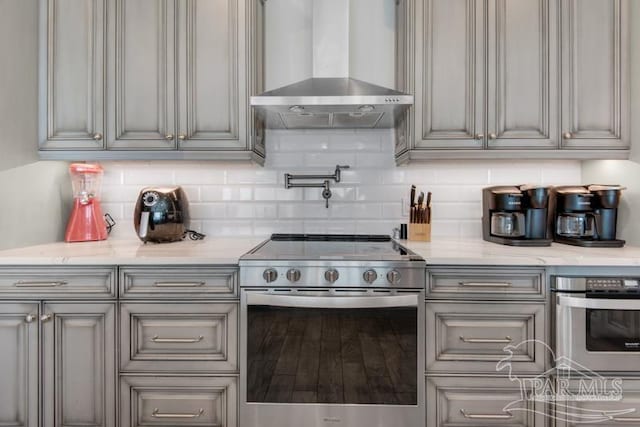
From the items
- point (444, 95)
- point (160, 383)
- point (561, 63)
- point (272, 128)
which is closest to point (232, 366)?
point (160, 383)

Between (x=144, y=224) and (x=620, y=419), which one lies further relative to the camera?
(x=144, y=224)

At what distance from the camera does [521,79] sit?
6.00 ft

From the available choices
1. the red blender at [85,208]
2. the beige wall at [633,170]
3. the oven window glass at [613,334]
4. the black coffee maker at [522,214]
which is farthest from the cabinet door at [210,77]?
the beige wall at [633,170]

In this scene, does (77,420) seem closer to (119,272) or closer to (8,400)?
(8,400)

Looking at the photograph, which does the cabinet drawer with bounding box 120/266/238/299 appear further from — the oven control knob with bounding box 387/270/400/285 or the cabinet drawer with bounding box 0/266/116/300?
the oven control knob with bounding box 387/270/400/285

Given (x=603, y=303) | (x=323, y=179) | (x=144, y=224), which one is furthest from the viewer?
(x=323, y=179)

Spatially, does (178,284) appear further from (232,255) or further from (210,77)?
(210,77)

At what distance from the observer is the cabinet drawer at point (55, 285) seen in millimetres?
1527

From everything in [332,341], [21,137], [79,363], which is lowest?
[79,363]

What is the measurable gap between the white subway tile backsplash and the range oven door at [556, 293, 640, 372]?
0.79m

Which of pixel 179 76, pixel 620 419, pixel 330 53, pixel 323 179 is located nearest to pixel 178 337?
pixel 323 179

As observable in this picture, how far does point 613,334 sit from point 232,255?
1.60 m

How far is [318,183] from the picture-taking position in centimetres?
221

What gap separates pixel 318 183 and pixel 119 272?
Answer: 1159 mm
